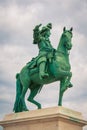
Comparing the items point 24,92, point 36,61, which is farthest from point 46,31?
point 24,92

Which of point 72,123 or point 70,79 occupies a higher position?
point 70,79

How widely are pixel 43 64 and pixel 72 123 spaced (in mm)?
2342

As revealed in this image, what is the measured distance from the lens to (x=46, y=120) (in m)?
14.9

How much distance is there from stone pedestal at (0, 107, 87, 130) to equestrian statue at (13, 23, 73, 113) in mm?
640

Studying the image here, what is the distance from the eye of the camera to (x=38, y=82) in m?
16.2

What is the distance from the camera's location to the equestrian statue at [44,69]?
15.5 metres

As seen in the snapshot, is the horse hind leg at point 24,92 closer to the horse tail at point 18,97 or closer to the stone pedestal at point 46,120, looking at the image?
the horse tail at point 18,97

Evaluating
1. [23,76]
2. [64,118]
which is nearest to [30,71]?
[23,76]

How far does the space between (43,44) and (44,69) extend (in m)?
1.20

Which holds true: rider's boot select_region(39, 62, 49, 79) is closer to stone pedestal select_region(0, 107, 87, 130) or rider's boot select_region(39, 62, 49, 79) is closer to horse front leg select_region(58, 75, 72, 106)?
horse front leg select_region(58, 75, 72, 106)

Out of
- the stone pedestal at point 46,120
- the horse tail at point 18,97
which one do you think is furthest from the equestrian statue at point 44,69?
the stone pedestal at point 46,120

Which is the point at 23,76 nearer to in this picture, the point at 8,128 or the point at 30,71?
the point at 30,71

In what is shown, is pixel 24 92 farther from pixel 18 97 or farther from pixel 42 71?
pixel 42 71

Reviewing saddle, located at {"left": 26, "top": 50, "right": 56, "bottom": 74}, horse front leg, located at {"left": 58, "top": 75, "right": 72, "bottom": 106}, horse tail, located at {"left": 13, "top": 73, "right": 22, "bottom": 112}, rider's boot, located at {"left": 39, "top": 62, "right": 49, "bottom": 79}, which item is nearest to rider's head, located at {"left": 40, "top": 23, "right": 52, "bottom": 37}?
saddle, located at {"left": 26, "top": 50, "right": 56, "bottom": 74}
